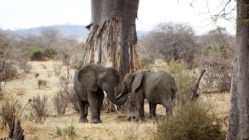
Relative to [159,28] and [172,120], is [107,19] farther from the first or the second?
[159,28]

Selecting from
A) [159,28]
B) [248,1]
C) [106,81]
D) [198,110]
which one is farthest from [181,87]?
[159,28]

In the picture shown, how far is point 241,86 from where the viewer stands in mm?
8047

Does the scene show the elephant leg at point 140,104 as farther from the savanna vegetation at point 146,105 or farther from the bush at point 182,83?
the bush at point 182,83

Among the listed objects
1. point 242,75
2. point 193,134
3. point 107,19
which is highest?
point 107,19

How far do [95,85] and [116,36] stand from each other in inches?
108

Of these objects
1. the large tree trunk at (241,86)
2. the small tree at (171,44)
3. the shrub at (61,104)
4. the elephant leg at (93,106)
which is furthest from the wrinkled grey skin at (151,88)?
the small tree at (171,44)

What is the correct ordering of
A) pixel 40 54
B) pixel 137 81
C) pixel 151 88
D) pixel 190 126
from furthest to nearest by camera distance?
pixel 40 54 < pixel 137 81 < pixel 151 88 < pixel 190 126

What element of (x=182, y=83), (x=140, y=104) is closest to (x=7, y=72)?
(x=182, y=83)

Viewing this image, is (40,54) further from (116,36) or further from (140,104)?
(140,104)

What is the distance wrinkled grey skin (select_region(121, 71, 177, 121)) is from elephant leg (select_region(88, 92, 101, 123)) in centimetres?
56

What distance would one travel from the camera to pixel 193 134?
8.59 meters

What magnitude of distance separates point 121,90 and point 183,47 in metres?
16.4

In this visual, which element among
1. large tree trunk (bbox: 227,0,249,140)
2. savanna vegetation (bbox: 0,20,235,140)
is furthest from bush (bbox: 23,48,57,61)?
large tree trunk (bbox: 227,0,249,140)

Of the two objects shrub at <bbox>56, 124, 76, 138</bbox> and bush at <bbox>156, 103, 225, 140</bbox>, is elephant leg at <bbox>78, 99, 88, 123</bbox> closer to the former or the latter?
shrub at <bbox>56, 124, 76, 138</bbox>
